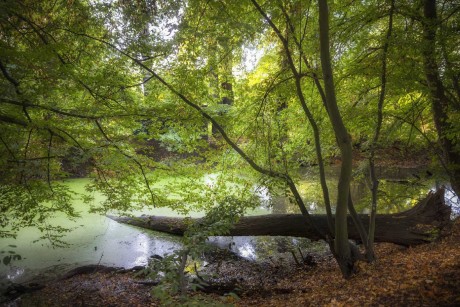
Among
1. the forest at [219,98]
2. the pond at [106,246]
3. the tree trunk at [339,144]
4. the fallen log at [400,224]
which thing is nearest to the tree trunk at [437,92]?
the forest at [219,98]

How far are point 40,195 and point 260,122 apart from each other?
375 cm

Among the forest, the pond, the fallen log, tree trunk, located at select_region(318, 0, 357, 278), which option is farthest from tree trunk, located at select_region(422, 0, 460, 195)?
tree trunk, located at select_region(318, 0, 357, 278)

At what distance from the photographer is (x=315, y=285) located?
462 cm

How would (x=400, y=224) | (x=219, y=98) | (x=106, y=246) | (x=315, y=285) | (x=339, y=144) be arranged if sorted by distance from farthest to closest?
(x=106, y=246) < (x=400, y=224) < (x=219, y=98) < (x=315, y=285) < (x=339, y=144)

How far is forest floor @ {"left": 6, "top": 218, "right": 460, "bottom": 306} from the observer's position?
2.75 m

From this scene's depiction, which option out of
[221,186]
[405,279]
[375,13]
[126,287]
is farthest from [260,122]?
[126,287]

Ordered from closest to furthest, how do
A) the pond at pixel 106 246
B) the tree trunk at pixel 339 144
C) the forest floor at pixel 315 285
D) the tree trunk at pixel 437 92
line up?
the forest floor at pixel 315 285 → the tree trunk at pixel 339 144 → the tree trunk at pixel 437 92 → the pond at pixel 106 246

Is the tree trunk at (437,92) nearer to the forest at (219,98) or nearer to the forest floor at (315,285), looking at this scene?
the forest at (219,98)

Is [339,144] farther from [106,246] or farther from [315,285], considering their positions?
[106,246]

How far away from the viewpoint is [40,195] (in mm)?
4695

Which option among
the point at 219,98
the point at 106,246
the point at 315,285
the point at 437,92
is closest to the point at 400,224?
the point at 315,285

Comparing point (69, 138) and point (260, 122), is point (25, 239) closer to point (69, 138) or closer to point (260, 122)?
point (69, 138)

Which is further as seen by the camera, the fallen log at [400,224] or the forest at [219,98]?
the fallen log at [400,224]

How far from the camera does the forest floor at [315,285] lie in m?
2.75
